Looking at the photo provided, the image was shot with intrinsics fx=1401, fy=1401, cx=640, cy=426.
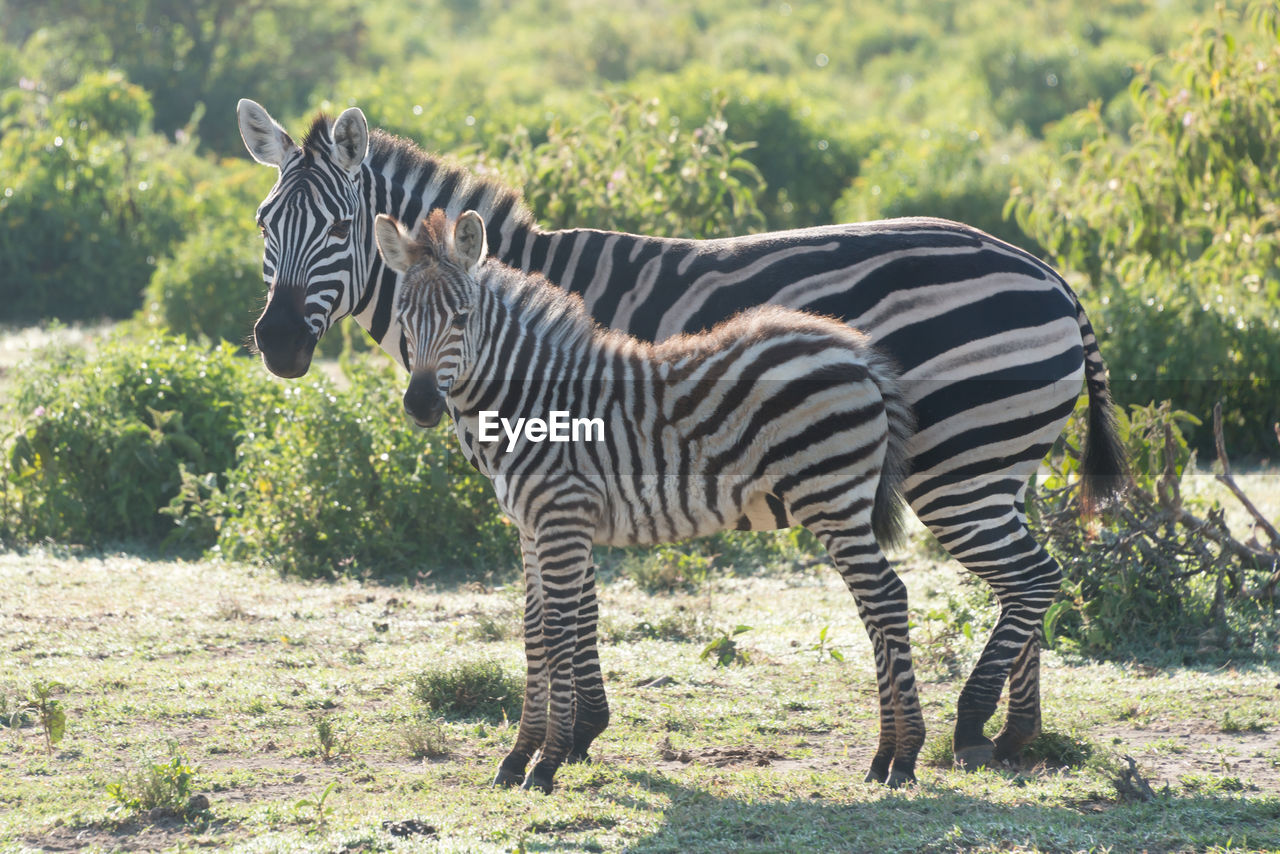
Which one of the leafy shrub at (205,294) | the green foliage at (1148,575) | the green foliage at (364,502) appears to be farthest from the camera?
the leafy shrub at (205,294)

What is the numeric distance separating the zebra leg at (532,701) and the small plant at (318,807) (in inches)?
26.9

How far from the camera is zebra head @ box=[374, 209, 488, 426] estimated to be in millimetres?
5359

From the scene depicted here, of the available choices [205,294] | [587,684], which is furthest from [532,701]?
[205,294]

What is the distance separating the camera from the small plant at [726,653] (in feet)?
24.1

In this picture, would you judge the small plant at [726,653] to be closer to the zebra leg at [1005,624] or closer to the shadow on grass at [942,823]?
the zebra leg at [1005,624]

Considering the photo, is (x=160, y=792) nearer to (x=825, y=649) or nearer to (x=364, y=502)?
(x=825, y=649)

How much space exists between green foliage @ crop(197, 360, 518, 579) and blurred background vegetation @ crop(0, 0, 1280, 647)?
2 centimetres

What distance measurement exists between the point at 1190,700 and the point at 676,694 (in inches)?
96.1

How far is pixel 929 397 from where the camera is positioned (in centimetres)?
589

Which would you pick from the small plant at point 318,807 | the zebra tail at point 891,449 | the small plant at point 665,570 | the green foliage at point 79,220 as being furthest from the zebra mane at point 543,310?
the green foliage at point 79,220

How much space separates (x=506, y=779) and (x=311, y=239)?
2574mm

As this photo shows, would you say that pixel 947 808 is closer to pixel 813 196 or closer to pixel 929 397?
pixel 929 397

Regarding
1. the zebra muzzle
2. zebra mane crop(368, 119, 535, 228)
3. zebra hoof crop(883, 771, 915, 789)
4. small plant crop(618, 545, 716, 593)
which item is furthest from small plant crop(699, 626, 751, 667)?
the zebra muzzle

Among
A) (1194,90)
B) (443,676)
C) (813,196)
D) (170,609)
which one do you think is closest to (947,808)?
(443,676)
